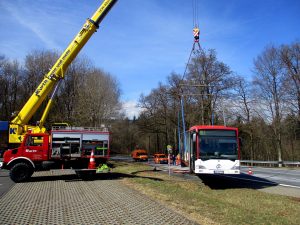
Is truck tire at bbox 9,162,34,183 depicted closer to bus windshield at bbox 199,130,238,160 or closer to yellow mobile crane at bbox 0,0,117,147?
yellow mobile crane at bbox 0,0,117,147

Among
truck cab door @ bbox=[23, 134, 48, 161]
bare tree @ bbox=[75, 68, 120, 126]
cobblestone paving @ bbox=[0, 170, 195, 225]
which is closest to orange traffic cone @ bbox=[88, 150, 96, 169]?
truck cab door @ bbox=[23, 134, 48, 161]

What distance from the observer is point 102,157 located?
61.0 ft

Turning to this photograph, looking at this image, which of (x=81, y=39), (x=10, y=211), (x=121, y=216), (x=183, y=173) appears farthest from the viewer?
(x=81, y=39)

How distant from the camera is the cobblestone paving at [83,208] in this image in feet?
26.0

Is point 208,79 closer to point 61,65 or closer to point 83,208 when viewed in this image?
point 61,65

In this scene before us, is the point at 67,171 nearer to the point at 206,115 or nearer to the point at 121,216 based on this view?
the point at 121,216

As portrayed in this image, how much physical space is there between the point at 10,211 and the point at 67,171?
8.35 m

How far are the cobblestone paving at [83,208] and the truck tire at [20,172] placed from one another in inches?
146

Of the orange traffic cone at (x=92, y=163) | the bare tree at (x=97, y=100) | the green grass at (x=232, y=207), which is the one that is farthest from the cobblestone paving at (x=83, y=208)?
the bare tree at (x=97, y=100)

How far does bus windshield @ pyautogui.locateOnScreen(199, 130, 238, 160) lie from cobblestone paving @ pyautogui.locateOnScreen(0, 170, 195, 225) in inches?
186

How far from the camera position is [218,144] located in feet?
51.6

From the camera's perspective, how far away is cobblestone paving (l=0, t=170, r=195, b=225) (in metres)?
7.91

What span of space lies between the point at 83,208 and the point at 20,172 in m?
8.79

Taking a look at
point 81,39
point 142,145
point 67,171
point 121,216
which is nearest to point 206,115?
point 81,39
